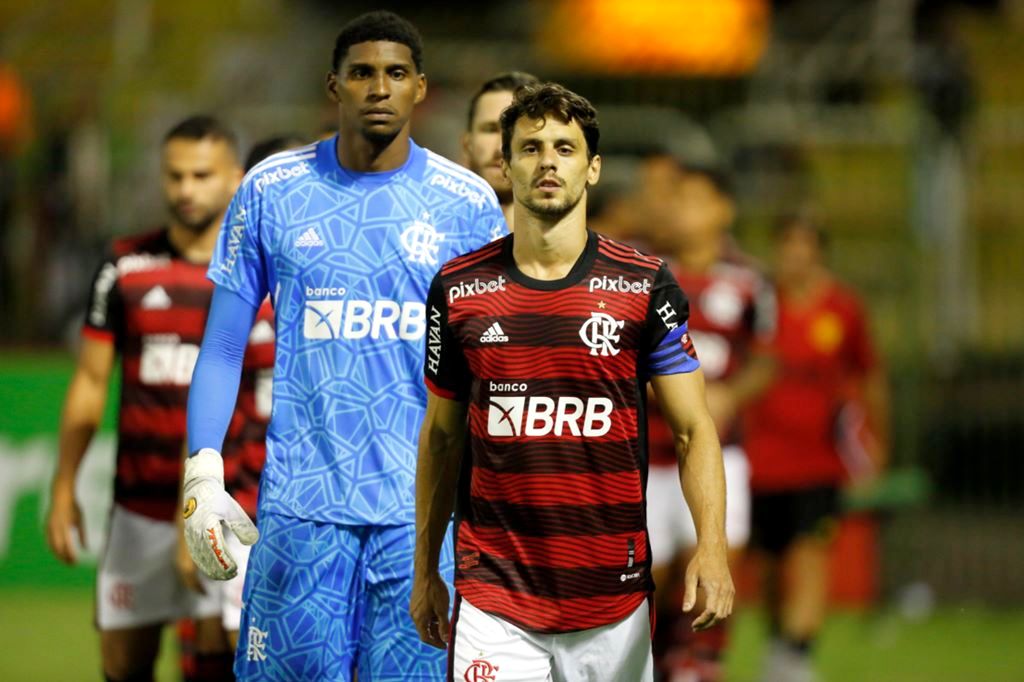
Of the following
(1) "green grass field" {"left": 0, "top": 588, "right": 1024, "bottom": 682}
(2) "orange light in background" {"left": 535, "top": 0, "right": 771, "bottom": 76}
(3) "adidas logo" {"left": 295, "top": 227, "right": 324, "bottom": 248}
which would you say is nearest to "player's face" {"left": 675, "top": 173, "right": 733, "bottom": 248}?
(1) "green grass field" {"left": 0, "top": 588, "right": 1024, "bottom": 682}

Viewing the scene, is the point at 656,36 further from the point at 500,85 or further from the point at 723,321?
the point at 500,85

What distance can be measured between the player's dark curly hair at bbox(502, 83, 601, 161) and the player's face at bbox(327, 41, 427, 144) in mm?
535

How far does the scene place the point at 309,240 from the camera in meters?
5.56

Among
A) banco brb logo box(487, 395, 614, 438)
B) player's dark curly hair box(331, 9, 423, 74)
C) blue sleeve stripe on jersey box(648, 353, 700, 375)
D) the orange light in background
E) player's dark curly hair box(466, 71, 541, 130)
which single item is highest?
the orange light in background

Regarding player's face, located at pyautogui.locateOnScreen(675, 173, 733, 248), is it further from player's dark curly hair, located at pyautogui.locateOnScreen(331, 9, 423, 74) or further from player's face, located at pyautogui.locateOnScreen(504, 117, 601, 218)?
player's face, located at pyautogui.locateOnScreen(504, 117, 601, 218)

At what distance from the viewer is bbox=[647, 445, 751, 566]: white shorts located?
30.7 ft

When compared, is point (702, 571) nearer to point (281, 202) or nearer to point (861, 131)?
point (281, 202)

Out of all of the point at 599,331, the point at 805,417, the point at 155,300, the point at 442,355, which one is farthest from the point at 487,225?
the point at 805,417

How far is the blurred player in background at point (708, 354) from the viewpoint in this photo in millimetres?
9375

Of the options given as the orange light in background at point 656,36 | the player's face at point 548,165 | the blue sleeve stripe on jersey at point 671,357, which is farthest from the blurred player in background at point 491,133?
the orange light in background at point 656,36

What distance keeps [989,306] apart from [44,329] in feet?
24.9

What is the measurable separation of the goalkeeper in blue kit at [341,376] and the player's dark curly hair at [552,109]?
0.56 meters

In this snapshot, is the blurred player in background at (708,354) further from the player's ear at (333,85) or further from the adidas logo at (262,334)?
the player's ear at (333,85)

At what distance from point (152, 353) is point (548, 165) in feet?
10.6
